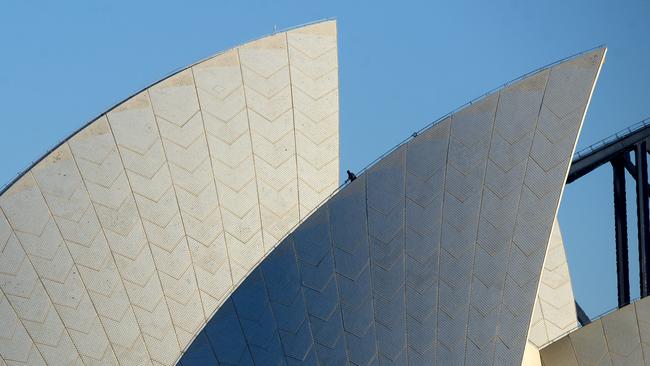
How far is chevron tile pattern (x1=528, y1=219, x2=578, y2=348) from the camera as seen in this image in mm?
37188

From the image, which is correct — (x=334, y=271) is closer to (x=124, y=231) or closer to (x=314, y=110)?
(x=124, y=231)

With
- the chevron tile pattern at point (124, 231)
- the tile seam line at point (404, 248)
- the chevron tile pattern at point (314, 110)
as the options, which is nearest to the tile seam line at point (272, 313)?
the tile seam line at point (404, 248)

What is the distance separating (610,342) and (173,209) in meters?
12.6

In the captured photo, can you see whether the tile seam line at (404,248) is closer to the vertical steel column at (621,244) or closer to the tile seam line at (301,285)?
the tile seam line at (301,285)

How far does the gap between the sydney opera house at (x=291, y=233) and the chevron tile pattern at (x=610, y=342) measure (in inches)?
1.1

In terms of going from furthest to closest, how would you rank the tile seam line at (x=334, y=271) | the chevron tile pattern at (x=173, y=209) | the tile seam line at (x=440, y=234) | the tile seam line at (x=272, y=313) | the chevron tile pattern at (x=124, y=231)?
the chevron tile pattern at (x=124, y=231) → the chevron tile pattern at (x=173, y=209) → the tile seam line at (x=272, y=313) → the tile seam line at (x=334, y=271) → the tile seam line at (x=440, y=234)

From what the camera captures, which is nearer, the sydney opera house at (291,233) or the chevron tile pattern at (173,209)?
the sydney opera house at (291,233)

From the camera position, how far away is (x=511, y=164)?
28625 millimetres

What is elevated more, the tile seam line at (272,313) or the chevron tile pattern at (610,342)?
the tile seam line at (272,313)

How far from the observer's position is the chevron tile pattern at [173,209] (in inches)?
1316

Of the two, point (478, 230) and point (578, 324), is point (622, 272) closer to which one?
point (578, 324)

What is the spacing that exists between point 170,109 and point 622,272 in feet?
39.1

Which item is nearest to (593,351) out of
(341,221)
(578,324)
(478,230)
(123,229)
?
(478,230)

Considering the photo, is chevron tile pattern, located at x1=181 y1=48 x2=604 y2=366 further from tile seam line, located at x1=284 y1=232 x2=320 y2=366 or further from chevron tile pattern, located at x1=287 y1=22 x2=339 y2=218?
chevron tile pattern, located at x1=287 y1=22 x2=339 y2=218
